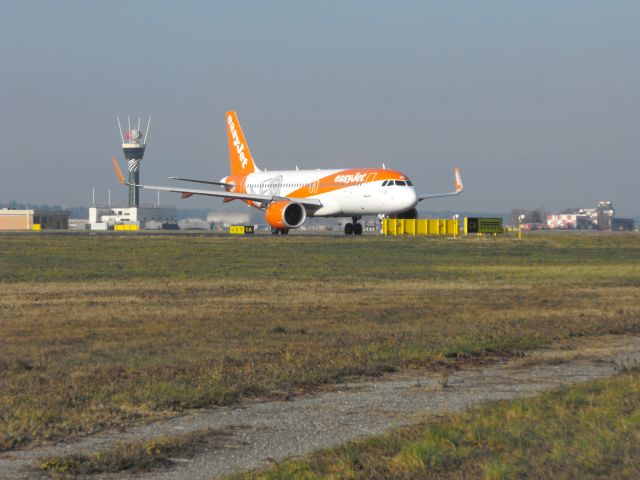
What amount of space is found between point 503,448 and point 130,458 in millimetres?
3288

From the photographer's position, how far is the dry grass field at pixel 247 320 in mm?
12555

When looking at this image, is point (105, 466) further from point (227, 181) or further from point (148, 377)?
point (227, 181)

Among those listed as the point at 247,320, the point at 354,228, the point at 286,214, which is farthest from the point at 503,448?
the point at 354,228

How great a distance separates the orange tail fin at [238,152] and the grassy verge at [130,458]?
68.1 meters

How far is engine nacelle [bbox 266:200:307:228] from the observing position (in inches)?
2537

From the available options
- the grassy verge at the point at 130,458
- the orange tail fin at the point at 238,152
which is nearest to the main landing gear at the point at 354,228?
the orange tail fin at the point at 238,152

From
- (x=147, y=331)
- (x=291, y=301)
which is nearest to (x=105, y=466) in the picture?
(x=147, y=331)

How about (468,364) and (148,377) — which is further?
(468,364)

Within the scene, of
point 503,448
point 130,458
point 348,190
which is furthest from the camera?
point 348,190

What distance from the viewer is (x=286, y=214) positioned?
6469 centimetres

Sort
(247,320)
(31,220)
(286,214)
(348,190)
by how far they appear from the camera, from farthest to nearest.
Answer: (31,220), (286,214), (348,190), (247,320)

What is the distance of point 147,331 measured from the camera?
18938 mm

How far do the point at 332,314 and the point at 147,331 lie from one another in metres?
4.65

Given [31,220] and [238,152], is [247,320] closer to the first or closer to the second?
[238,152]
